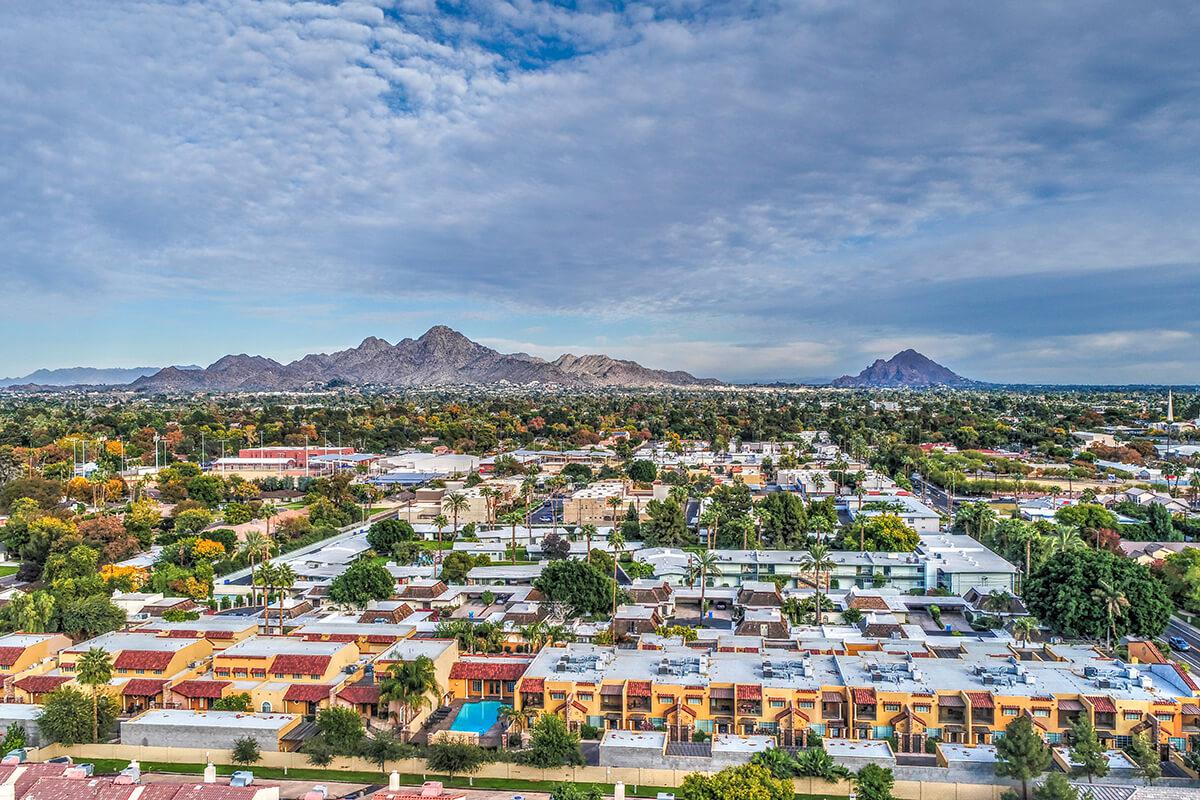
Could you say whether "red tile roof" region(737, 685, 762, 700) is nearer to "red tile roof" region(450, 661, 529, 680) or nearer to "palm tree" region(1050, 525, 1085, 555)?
"red tile roof" region(450, 661, 529, 680)

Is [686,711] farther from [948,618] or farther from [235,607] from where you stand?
[235,607]

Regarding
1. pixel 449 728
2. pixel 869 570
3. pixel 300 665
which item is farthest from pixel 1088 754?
pixel 300 665

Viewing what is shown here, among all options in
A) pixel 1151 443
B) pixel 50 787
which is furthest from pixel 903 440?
pixel 50 787

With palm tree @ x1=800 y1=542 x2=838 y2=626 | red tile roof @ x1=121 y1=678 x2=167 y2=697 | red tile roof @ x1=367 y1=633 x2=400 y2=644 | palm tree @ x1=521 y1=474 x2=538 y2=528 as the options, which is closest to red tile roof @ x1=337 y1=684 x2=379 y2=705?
red tile roof @ x1=367 y1=633 x2=400 y2=644

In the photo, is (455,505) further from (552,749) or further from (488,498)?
(552,749)

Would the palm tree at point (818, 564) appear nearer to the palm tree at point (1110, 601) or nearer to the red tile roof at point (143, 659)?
the palm tree at point (1110, 601)

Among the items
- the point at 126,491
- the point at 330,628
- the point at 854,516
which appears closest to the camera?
the point at 330,628
